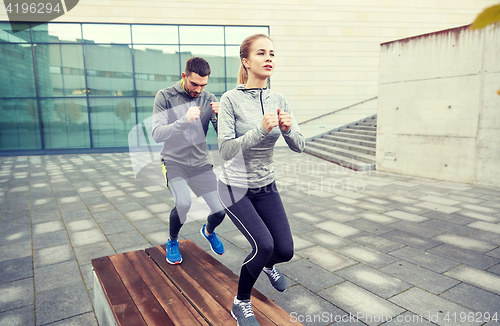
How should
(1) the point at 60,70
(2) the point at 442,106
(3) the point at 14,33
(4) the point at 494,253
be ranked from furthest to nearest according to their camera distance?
(1) the point at 60,70
(3) the point at 14,33
(2) the point at 442,106
(4) the point at 494,253

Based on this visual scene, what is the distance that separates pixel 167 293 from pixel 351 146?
10220mm

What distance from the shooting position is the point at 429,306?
9.30 ft

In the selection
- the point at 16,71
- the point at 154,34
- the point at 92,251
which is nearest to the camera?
the point at 92,251

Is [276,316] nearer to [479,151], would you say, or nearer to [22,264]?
[22,264]

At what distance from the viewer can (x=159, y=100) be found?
3248mm

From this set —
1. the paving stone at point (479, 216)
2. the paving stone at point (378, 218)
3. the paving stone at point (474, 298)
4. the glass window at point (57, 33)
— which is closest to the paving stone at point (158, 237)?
the paving stone at point (378, 218)

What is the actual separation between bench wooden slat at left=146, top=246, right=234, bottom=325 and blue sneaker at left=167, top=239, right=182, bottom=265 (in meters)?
0.04

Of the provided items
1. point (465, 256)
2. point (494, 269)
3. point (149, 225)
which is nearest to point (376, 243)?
point (465, 256)

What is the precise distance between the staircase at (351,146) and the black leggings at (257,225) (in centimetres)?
767

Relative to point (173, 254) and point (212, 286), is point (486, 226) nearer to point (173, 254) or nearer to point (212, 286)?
point (212, 286)

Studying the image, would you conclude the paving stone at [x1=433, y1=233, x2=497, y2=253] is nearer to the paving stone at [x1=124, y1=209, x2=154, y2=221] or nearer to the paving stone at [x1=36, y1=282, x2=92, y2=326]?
the paving stone at [x1=36, y1=282, x2=92, y2=326]

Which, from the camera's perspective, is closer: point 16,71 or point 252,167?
point 252,167

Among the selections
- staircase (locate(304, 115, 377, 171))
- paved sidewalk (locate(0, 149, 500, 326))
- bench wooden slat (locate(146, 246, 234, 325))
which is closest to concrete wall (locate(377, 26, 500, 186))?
paved sidewalk (locate(0, 149, 500, 326))

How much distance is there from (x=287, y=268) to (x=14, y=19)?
16297 mm
